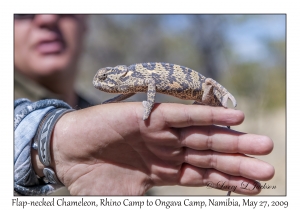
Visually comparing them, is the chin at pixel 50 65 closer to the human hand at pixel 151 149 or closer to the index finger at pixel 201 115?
the human hand at pixel 151 149

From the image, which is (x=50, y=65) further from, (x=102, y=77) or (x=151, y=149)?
(x=151, y=149)

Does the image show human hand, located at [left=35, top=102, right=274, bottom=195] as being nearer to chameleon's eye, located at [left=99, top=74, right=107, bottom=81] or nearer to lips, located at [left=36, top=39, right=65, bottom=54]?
chameleon's eye, located at [left=99, top=74, right=107, bottom=81]

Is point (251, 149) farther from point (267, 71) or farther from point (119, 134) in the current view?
point (267, 71)

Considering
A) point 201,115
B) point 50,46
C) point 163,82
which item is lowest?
point 201,115

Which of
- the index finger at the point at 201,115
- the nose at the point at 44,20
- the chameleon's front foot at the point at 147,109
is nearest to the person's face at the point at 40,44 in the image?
the nose at the point at 44,20

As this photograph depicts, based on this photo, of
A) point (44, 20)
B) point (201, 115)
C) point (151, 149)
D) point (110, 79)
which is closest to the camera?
point (201, 115)

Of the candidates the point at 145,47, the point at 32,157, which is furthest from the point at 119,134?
the point at 145,47

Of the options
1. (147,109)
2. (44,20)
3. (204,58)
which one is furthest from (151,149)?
(204,58)

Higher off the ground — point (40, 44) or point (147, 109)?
point (40, 44)
